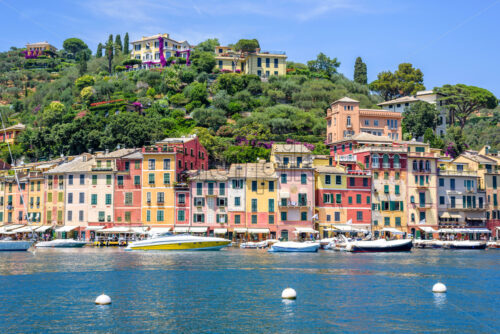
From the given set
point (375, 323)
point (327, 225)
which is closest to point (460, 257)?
point (327, 225)

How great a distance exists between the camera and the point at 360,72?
147625mm

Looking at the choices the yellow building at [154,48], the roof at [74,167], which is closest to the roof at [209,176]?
the roof at [74,167]

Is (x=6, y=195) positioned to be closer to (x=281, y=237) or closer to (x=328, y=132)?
(x=281, y=237)

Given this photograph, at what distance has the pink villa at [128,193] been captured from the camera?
81188mm

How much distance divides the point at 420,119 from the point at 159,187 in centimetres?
5298

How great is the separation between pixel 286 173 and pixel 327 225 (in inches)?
357

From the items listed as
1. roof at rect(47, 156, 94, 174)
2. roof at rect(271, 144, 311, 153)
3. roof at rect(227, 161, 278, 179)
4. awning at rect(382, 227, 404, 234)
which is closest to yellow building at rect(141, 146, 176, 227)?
roof at rect(227, 161, 278, 179)

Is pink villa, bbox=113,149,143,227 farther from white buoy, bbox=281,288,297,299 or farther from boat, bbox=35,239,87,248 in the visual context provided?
white buoy, bbox=281,288,297,299

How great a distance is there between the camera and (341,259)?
61.1m

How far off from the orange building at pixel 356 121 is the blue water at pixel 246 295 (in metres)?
43.4

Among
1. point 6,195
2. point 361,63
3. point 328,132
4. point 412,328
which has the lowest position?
point 412,328

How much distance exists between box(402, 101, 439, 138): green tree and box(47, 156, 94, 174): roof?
189 ft

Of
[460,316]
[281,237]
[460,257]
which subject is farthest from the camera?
[281,237]

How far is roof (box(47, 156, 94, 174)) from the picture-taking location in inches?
3292
